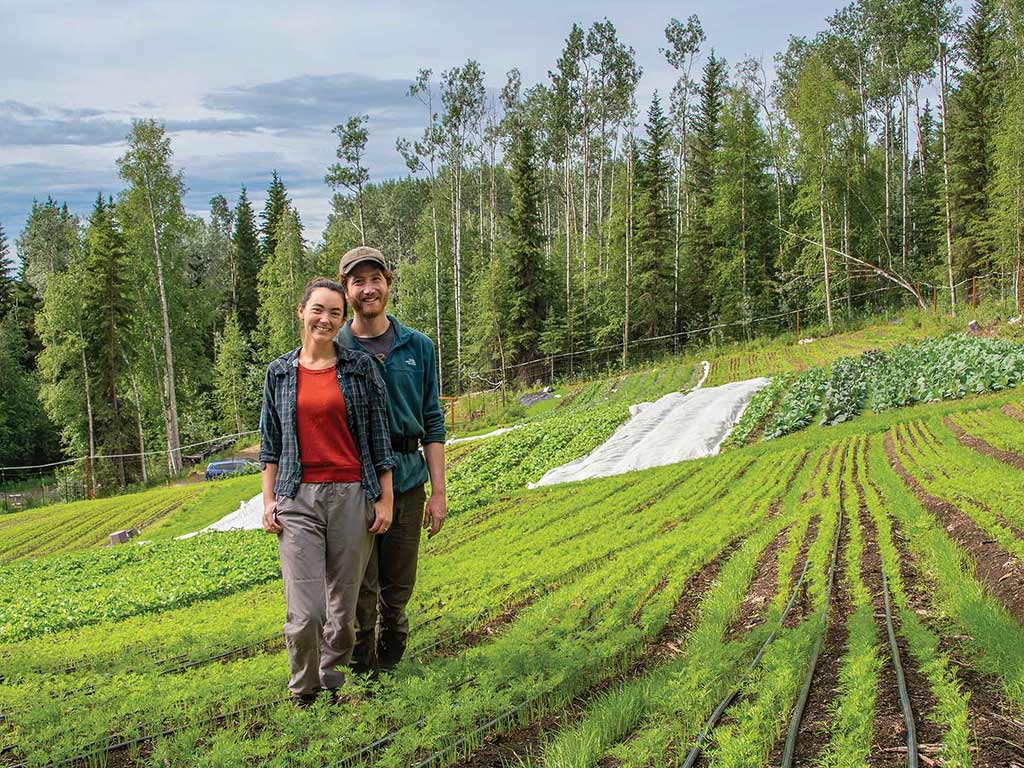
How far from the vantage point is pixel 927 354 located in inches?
790

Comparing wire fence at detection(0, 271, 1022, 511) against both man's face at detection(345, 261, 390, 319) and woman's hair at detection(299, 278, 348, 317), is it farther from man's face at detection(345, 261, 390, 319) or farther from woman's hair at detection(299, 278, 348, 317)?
woman's hair at detection(299, 278, 348, 317)

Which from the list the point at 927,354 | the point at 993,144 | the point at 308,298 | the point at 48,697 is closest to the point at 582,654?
the point at 308,298

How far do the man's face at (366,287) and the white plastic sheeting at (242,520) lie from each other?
14.1 meters

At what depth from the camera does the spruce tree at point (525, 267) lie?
127 feet

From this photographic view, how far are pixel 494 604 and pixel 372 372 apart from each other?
3.07 meters

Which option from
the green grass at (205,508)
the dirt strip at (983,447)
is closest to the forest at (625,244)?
the green grass at (205,508)

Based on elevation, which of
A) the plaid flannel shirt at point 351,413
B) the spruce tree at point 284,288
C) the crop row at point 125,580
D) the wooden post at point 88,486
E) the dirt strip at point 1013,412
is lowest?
the wooden post at point 88,486

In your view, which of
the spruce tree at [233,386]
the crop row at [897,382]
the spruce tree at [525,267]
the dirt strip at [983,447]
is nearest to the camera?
the dirt strip at [983,447]

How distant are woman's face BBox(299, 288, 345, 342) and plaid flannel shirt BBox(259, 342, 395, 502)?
128 mm

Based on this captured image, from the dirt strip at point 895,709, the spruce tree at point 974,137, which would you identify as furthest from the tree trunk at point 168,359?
the spruce tree at point 974,137

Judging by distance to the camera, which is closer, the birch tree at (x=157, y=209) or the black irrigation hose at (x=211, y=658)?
the black irrigation hose at (x=211, y=658)

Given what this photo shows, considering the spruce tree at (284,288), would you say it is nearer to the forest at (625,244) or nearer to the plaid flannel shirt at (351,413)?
the forest at (625,244)

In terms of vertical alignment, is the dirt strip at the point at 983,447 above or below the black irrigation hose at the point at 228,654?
above

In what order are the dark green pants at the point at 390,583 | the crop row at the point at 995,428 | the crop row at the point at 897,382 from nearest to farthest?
the dark green pants at the point at 390,583 → the crop row at the point at 995,428 → the crop row at the point at 897,382
